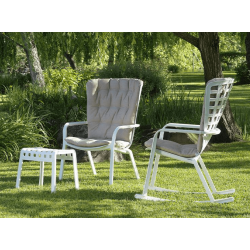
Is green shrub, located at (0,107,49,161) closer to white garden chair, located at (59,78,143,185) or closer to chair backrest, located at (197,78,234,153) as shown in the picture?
white garden chair, located at (59,78,143,185)

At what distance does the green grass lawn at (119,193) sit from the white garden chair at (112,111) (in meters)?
0.42

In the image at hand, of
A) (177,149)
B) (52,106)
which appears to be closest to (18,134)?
(52,106)

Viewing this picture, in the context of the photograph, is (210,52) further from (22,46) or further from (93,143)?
(22,46)

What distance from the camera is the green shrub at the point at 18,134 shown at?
7.10m

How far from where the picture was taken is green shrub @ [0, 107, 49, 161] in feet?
23.3

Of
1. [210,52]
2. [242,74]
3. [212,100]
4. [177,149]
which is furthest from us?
[242,74]

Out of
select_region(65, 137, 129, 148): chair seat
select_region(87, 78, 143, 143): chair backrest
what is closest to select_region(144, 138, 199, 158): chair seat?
select_region(65, 137, 129, 148): chair seat

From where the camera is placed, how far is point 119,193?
4848 mm

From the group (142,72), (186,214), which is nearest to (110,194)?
(186,214)

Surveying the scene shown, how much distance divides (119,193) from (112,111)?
1534mm

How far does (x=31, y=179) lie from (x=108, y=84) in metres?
1.64

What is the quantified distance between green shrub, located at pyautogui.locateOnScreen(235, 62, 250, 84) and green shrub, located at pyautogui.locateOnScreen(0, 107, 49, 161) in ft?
42.0

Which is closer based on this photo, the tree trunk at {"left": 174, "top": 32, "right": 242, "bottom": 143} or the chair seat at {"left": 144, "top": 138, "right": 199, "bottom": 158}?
the chair seat at {"left": 144, "top": 138, "right": 199, "bottom": 158}

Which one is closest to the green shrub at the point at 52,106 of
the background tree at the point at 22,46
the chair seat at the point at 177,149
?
the background tree at the point at 22,46
